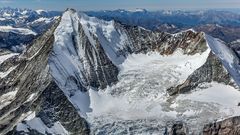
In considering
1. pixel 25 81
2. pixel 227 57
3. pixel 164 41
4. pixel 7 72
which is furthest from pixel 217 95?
pixel 7 72

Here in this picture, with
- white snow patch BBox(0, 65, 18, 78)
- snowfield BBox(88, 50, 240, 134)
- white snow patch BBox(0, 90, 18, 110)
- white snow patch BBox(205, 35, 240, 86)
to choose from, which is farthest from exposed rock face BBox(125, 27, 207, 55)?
white snow patch BBox(0, 90, 18, 110)

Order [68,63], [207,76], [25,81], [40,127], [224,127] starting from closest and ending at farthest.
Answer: [40,127] < [224,127] < [207,76] < [25,81] < [68,63]

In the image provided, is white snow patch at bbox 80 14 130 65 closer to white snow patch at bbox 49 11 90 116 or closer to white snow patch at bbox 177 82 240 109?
white snow patch at bbox 49 11 90 116

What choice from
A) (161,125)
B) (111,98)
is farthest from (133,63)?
(161,125)

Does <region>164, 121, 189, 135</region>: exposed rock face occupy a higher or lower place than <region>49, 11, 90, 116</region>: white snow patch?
lower

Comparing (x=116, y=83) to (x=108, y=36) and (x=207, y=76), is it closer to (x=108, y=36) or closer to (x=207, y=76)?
(x=108, y=36)
